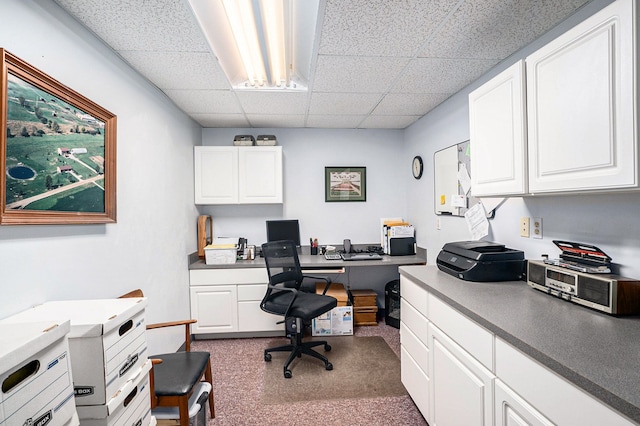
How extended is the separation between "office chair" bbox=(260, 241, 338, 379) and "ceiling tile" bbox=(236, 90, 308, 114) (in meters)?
1.30

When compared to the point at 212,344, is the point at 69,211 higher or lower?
higher

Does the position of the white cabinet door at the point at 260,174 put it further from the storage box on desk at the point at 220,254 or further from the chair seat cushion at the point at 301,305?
the chair seat cushion at the point at 301,305

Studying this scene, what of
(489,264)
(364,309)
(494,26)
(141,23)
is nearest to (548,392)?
(489,264)

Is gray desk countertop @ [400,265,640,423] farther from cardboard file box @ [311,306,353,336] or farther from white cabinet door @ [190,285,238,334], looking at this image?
white cabinet door @ [190,285,238,334]

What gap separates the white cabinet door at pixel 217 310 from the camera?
294cm

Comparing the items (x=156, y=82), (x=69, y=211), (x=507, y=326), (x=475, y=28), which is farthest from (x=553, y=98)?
(x=156, y=82)

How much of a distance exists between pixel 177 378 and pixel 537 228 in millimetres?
2240

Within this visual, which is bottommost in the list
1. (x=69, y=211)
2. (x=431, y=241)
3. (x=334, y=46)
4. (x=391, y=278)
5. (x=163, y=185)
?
(x=391, y=278)

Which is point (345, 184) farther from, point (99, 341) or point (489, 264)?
point (99, 341)

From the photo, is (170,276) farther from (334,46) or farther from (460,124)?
(460,124)

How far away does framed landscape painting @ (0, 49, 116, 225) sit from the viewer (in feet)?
3.57

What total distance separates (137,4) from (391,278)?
3.43m

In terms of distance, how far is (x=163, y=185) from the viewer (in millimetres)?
2406

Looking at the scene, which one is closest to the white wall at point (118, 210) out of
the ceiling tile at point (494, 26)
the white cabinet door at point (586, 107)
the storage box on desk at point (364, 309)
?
the storage box on desk at point (364, 309)
